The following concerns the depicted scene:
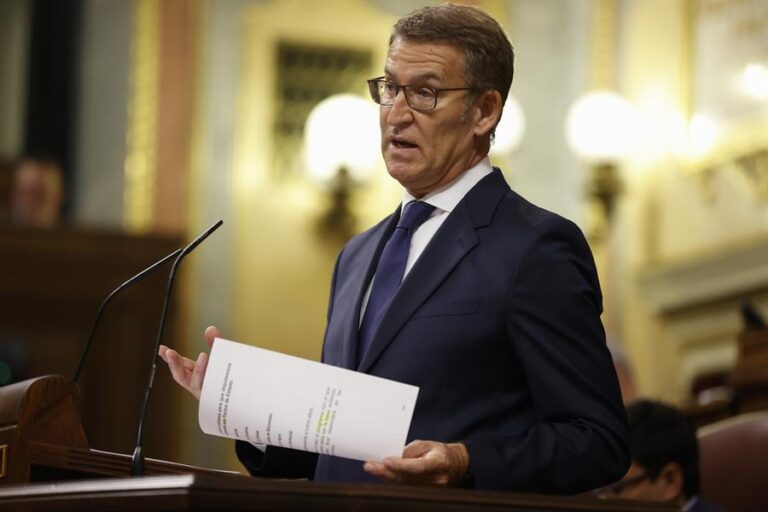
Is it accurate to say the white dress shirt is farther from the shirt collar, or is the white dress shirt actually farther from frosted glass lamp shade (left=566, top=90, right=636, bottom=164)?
frosted glass lamp shade (left=566, top=90, right=636, bottom=164)

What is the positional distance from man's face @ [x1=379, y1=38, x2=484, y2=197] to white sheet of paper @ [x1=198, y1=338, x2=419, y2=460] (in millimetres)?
473

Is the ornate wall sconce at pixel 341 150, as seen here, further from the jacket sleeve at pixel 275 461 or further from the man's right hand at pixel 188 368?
the man's right hand at pixel 188 368

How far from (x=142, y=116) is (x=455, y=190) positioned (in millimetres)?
4848

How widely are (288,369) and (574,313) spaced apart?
1.39 feet

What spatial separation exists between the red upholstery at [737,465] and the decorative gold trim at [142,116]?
3716mm

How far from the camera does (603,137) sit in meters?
6.57

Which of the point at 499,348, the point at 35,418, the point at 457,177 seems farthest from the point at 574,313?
the point at 35,418

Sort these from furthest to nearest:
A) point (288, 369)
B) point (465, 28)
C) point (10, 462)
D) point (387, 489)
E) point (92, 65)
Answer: point (92, 65), point (465, 28), point (10, 462), point (288, 369), point (387, 489)

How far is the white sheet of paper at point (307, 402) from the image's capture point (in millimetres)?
1694

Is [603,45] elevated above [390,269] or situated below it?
above

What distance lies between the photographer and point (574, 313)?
6.36ft

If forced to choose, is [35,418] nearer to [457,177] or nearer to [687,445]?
[457,177]

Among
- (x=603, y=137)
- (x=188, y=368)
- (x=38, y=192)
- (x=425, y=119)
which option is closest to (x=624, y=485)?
(x=425, y=119)

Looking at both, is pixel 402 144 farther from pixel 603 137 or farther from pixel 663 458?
pixel 603 137
